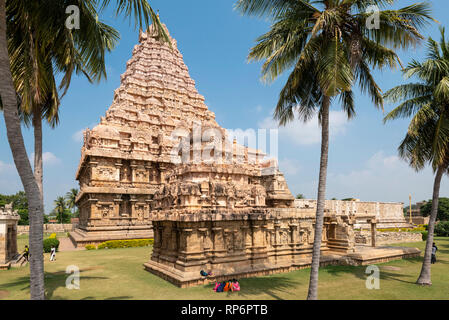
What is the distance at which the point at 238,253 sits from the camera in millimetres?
13758

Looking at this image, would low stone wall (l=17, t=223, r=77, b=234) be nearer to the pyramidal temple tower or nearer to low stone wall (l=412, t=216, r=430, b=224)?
the pyramidal temple tower

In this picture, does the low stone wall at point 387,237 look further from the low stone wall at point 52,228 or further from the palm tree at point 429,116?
the low stone wall at point 52,228

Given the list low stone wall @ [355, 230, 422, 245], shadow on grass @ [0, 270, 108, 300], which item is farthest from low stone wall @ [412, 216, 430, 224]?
shadow on grass @ [0, 270, 108, 300]

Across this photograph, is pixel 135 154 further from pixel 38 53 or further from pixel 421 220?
pixel 421 220

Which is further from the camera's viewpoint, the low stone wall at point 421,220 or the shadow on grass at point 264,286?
the low stone wall at point 421,220

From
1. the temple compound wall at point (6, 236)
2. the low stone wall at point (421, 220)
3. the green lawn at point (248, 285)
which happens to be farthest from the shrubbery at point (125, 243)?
the low stone wall at point (421, 220)

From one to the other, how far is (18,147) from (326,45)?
30.1 feet

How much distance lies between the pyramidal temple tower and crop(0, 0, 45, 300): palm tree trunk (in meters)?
10.2

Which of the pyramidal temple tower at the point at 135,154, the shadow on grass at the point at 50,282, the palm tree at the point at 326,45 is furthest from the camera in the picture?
the pyramidal temple tower at the point at 135,154

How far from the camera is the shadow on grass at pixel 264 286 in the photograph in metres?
11.0

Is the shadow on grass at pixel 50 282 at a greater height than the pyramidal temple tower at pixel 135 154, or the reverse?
the pyramidal temple tower at pixel 135 154

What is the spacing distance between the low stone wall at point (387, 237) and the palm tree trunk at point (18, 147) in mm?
24716
